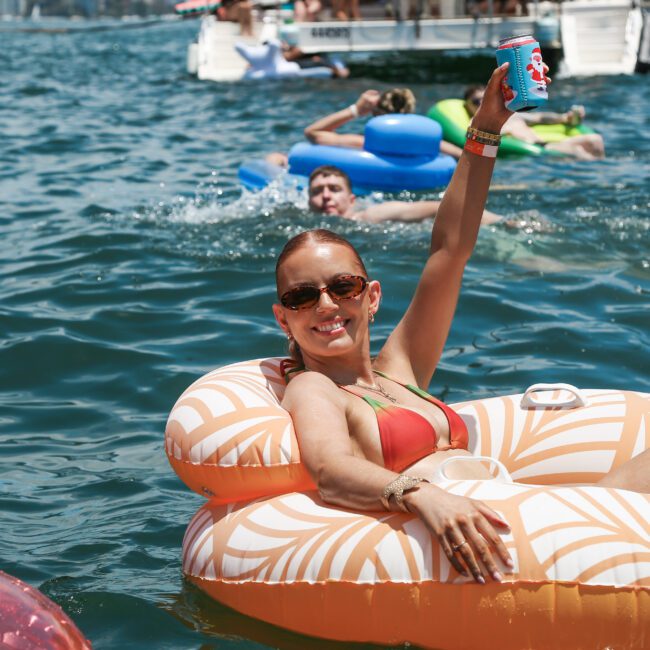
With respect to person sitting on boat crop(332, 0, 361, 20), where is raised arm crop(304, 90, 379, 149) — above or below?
below

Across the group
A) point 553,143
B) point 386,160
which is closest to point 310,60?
point 553,143

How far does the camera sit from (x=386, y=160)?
8734mm

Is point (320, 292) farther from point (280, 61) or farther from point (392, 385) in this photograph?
point (280, 61)

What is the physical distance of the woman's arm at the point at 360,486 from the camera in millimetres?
2547

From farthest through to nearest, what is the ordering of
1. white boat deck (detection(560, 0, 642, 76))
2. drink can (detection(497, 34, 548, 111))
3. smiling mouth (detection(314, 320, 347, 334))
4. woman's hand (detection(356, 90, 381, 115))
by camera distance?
white boat deck (detection(560, 0, 642, 76)) < woman's hand (detection(356, 90, 381, 115)) < smiling mouth (detection(314, 320, 347, 334)) < drink can (detection(497, 34, 548, 111))

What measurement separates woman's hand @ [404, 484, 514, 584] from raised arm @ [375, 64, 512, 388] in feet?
2.97

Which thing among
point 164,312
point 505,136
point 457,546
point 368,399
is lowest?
point 164,312

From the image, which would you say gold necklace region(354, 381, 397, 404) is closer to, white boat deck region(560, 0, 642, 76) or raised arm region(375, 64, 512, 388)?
raised arm region(375, 64, 512, 388)

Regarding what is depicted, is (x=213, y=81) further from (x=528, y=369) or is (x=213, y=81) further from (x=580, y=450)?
(x=580, y=450)

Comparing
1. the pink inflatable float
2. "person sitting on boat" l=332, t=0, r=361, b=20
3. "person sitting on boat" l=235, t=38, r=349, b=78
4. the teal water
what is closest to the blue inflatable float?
the teal water

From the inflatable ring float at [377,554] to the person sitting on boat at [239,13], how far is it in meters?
14.8

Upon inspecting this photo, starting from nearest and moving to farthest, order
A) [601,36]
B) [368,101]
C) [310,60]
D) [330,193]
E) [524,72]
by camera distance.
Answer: [524,72] < [330,193] < [368,101] < [601,36] < [310,60]

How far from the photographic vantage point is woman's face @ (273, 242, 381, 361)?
10.2 ft

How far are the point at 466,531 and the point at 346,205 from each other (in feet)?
17.1
